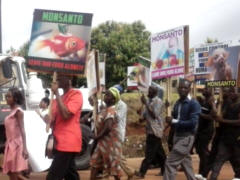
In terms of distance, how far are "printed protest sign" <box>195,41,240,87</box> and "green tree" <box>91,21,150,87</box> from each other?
24.5 meters

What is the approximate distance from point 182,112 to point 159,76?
2239 mm

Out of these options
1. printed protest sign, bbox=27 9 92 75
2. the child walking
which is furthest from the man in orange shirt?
the child walking

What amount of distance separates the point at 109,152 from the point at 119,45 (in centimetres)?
2956

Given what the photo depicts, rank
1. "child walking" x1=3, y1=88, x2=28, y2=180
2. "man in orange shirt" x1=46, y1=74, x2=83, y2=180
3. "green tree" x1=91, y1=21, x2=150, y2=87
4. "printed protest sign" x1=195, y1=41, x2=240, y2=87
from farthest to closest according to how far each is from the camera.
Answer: "green tree" x1=91, y1=21, x2=150, y2=87
"printed protest sign" x1=195, y1=41, x2=240, y2=87
"child walking" x1=3, y1=88, x2=28, y2=180
"man in orange shirt" x1=46, y1=74, x2=83, y2=180

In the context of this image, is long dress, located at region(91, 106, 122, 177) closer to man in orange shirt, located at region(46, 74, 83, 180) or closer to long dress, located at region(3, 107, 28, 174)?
long dress, located at region(3, 107, 28, 174)

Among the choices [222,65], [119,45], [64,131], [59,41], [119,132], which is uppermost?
[119,45]

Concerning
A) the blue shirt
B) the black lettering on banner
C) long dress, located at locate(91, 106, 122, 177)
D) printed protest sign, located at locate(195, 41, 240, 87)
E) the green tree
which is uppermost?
the green tree

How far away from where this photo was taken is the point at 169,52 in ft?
30.8

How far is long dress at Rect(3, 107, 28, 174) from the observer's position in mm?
6465

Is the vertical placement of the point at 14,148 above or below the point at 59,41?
below

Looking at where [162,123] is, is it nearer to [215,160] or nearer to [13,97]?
[215,160]

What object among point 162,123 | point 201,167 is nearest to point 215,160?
point 201,167

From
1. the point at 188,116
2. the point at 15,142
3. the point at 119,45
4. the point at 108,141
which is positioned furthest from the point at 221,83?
the point at 119,45

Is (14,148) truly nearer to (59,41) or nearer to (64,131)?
(64,131)
